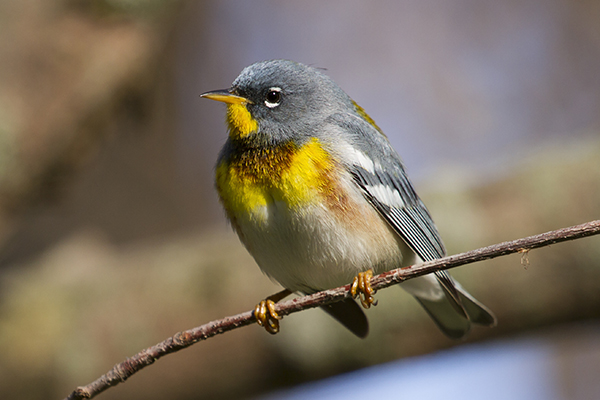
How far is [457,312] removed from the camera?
3.48 metres

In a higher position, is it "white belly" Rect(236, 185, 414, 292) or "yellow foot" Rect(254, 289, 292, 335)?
"white belly" Rect(236, 185, 414, 292)

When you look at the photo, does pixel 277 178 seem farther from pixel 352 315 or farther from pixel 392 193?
pixel 352 315

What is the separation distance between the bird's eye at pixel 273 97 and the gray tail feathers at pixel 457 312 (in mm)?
1436

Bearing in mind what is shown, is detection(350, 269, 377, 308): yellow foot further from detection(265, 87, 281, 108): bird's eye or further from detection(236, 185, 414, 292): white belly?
detection(265, 87, 281, 108): bird's eye

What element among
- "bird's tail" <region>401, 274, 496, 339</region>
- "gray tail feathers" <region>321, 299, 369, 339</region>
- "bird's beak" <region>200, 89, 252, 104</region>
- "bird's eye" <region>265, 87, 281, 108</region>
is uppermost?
"bird's eye" <region>265, 87, 281, 108</region>

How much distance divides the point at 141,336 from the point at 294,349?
1.36 m

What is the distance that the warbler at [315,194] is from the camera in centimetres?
286

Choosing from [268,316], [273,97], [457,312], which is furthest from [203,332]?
[457,312]

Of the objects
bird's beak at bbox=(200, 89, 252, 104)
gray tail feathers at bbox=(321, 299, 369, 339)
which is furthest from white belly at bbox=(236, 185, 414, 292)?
bird's beak at bbox=(200, 89, 252, 104)

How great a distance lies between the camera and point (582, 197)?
4340 mm

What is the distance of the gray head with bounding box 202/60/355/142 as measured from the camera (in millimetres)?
3121

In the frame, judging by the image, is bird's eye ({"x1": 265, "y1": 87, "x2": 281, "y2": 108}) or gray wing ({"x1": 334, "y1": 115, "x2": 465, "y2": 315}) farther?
bird's eye ({"x1": 265, "y1": 87, "x2": 281, "y2": 108})

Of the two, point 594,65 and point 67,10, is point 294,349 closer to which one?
point 67,10

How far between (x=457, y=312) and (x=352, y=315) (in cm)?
67
